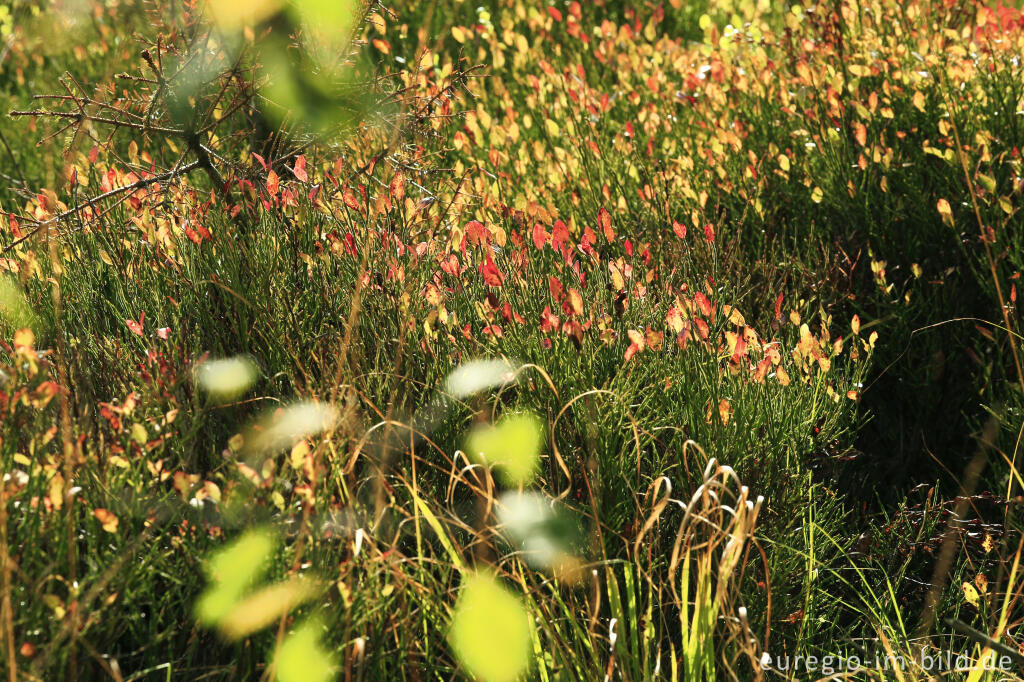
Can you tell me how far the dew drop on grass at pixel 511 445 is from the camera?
1.92 m

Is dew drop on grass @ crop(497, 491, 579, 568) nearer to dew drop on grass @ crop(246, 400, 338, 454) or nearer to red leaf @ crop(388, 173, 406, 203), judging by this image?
dew drop on grass @ crop(246, 400, 338, 454)

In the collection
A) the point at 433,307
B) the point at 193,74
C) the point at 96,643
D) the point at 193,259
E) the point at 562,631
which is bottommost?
the point at 562,631

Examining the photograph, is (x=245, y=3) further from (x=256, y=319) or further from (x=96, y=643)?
(x=96, y=643)

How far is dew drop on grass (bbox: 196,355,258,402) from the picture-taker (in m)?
1.98

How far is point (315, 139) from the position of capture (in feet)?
9.65

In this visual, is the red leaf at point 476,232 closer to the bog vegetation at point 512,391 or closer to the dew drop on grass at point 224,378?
the bog vegetation at point 512,391

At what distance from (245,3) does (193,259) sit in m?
0.68

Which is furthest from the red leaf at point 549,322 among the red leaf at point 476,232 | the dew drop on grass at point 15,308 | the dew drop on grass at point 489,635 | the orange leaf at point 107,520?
the dew drop on grass at point 15,308

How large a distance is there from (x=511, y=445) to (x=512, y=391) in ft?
1.10

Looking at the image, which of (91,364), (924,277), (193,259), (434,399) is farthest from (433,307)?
(924,277)

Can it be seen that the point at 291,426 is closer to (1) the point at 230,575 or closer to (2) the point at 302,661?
(1) the point at 230,575

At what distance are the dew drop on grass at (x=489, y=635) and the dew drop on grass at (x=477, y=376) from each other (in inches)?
18.7

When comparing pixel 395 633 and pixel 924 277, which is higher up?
pixel 924 277

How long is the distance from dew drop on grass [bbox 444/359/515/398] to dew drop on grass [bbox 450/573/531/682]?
1.56ft
